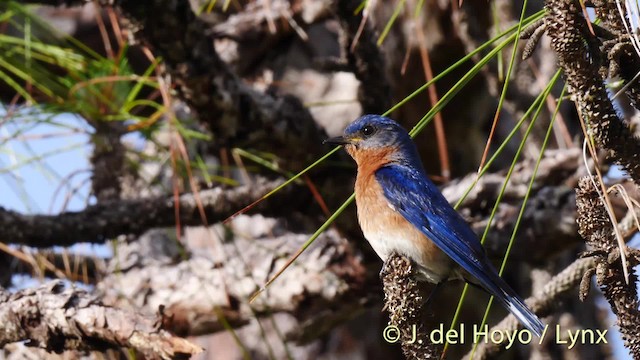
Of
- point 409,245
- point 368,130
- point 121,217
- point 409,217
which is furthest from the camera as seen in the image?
point 121,217

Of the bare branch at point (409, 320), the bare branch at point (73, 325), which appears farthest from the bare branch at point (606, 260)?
the bare branch at point (73, 325)

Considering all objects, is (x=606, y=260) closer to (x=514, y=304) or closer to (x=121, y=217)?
(x=514, y=304)

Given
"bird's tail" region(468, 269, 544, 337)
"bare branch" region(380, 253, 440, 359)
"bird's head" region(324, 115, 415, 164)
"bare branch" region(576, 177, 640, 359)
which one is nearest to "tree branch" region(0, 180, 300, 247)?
"bird's head" region(324, 115, 415, 164)

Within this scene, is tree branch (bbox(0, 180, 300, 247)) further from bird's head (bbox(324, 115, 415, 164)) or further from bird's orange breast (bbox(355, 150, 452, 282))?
bird's orange breast (bbox(355, 150, 452, 282))

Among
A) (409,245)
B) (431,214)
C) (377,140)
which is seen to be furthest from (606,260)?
(377,140)

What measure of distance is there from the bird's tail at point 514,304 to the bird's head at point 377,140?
2.15ft

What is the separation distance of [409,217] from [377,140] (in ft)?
1.17

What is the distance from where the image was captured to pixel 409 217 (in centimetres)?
272

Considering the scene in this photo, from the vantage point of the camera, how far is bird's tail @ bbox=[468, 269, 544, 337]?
7.37 feet

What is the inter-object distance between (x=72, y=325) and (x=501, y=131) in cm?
263

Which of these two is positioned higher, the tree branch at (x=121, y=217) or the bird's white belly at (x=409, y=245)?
the tree branch at (x=121, y=217)

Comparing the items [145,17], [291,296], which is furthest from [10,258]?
[145,17]

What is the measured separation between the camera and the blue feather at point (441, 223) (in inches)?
94.2

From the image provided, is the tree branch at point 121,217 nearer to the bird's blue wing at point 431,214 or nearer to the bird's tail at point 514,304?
the bird's blue wing at point 431,214
